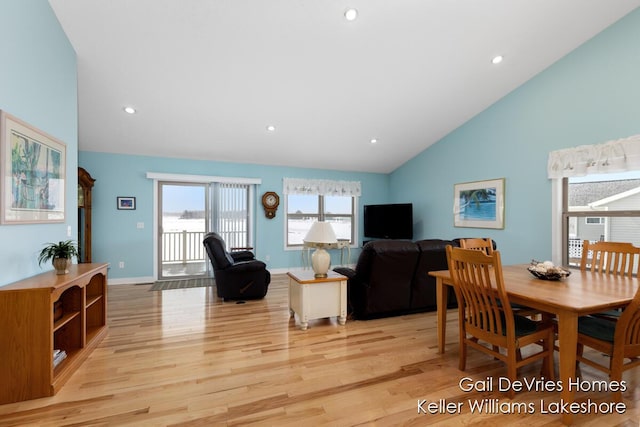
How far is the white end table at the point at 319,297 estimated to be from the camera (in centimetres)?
306

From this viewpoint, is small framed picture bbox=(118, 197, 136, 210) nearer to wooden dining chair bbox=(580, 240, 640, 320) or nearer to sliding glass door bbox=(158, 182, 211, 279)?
sliding glass door bbox=(158, 182, 211, 279)

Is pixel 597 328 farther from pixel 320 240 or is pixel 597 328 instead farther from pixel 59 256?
pixel 59 256

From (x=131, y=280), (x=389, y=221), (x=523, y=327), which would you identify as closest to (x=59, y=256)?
(x=131, y=280)

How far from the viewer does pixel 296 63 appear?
3412 millimetres

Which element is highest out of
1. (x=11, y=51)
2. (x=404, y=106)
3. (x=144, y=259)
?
(x=404, y=106)

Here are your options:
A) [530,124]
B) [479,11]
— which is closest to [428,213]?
[530,124]

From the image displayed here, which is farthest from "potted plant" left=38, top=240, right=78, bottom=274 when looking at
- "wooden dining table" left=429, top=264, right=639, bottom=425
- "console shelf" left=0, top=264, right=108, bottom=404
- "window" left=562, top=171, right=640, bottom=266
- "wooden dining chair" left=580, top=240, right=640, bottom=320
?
"window" left=562, top=171, right=640, bottom=266

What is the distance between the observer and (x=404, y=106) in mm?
4453

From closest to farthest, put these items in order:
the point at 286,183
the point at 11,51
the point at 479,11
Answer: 1. the point at 11,51
2. the point at 479,11
3. the point at 286,183

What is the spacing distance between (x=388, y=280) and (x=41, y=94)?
3.68 m

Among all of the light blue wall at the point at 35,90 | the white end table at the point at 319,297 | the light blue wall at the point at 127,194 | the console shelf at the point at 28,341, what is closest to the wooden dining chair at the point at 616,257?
the white end table at the point at 319,297

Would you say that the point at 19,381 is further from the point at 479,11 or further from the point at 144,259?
the point at 479,11

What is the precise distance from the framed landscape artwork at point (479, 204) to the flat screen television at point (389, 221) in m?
0.89

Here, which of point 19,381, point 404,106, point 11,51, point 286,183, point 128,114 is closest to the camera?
point 19,381
